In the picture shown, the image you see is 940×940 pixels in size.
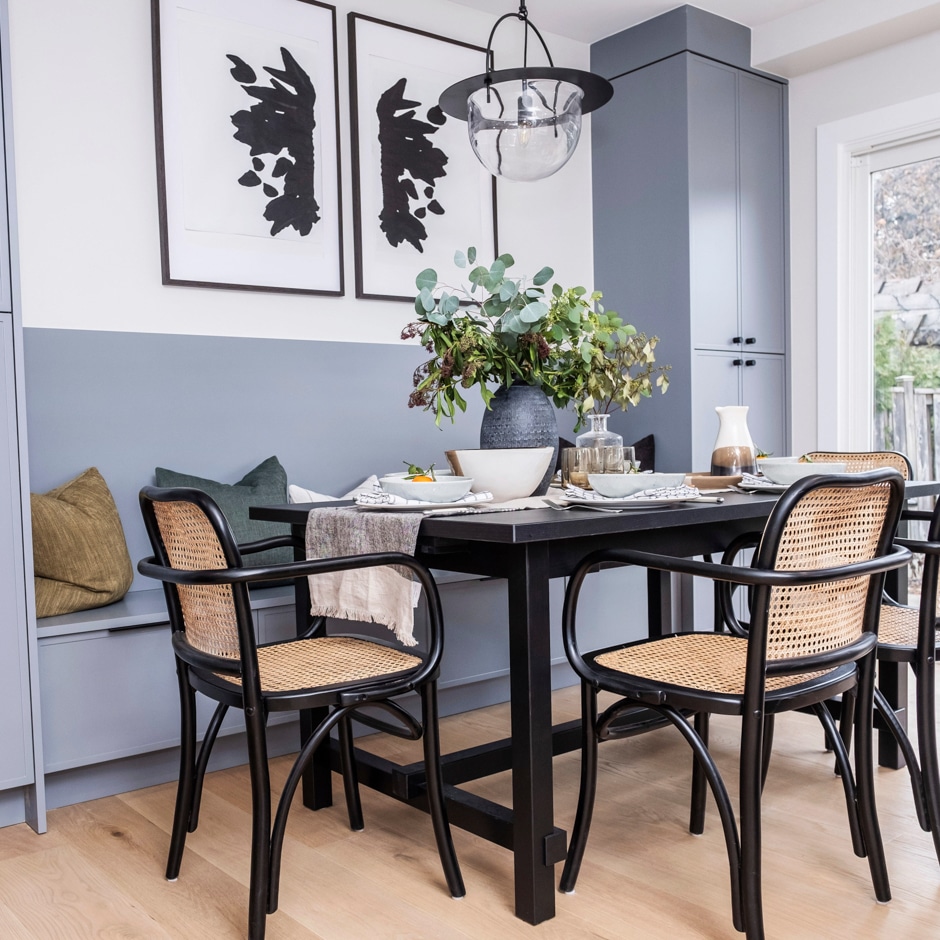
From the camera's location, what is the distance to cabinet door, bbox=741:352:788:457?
13.9ft

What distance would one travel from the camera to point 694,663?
1.81m

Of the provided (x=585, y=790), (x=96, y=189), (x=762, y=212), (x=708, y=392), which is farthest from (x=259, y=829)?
(x=762, y=212)

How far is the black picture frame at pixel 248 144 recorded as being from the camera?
306 centimetres

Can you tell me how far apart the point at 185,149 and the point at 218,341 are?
61 centimetres

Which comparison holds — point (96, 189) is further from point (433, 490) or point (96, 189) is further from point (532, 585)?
point (532, 585)

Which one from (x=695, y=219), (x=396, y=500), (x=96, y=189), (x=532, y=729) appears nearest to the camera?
(x=532, y=729)

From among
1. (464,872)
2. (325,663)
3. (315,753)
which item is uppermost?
(325,663)

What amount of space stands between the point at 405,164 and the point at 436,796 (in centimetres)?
249

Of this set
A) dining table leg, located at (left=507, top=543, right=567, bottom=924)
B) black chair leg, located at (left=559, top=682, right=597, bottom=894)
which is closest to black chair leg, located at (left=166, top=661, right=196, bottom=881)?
dining table leg, located at (left=507, top=543, right=567, bottom=924)

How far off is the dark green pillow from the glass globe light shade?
1228 millimetres

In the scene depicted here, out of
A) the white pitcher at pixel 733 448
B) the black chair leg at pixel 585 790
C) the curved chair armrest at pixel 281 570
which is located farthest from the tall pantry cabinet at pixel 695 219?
the curved chair armrest at pixel 281 570

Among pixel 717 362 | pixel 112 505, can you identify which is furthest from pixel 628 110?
pixel 112 505

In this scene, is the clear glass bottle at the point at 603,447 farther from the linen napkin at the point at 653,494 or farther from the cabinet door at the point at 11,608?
the cabinet door at the point at 11,608

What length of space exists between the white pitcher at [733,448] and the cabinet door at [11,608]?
5.54ft
